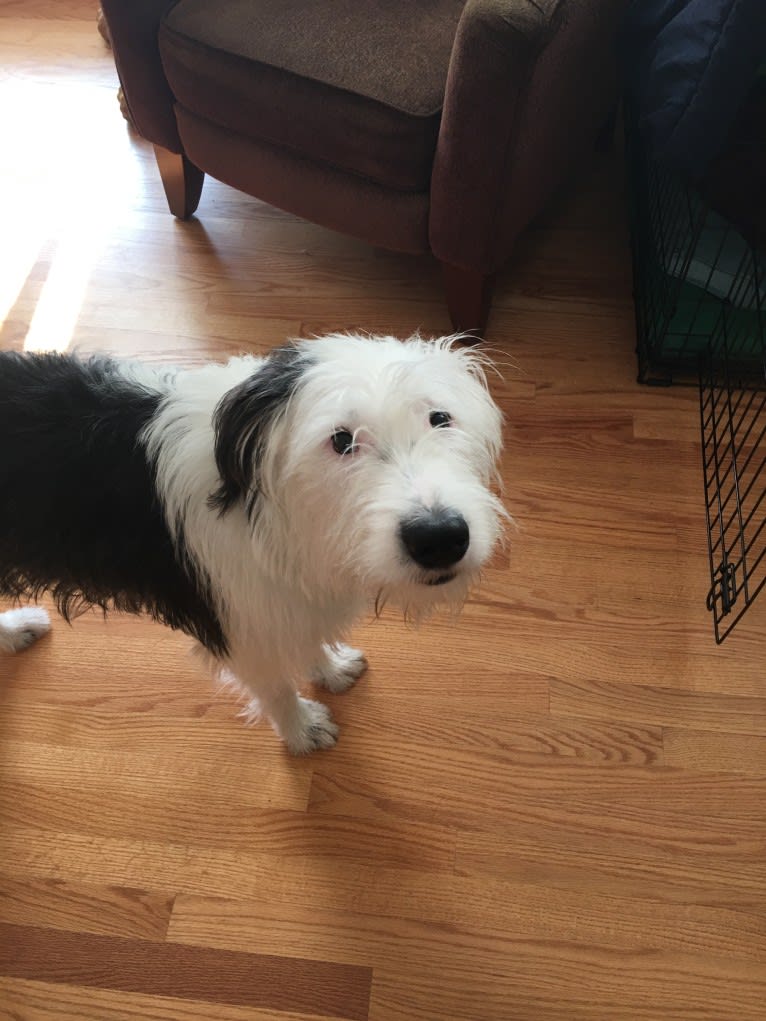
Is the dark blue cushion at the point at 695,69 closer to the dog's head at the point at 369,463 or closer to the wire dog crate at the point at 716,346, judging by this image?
the wire dog crate at the point at 716,346

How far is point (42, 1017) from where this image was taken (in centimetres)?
132

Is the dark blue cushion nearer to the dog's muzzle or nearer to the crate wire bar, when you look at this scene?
the crate wire bar

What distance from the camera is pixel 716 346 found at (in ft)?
6.27

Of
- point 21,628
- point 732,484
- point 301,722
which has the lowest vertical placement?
point 21,628

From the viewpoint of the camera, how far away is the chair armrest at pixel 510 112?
4.63 ft

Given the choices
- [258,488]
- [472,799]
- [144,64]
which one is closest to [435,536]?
[258,488]

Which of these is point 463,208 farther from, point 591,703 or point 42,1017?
point 42,1017

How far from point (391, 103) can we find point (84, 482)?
1051mm

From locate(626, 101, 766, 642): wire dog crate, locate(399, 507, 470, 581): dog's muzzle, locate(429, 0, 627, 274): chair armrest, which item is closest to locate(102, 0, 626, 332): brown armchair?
locate(429, 0, 627, 274): chair armrest

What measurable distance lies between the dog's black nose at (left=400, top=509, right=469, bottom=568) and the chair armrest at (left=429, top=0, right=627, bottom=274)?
99 cm

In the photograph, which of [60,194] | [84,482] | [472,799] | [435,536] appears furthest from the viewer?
[60,194]

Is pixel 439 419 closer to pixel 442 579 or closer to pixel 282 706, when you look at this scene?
pixel 442 579

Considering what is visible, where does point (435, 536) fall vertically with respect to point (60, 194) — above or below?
above

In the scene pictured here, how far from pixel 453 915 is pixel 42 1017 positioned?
0.70 meters
